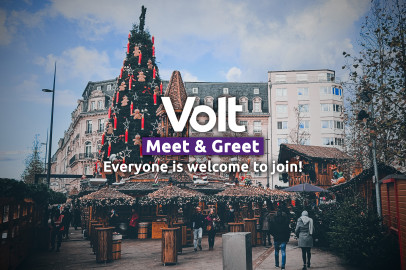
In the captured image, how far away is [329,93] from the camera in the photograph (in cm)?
5028

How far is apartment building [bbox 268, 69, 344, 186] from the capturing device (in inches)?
1966

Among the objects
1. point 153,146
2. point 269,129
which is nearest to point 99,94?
point 269,129

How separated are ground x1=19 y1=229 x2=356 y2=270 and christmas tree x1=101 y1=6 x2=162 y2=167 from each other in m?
8.53

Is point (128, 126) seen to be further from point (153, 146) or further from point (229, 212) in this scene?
point (229, 212)

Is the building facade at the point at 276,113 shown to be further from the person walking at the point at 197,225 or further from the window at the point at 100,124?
the person walking at the point at 197,225

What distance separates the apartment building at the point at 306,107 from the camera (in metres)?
49.9

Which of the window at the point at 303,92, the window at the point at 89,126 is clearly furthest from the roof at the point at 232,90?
the window at the point at 89,126

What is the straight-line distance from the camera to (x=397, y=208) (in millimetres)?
9695

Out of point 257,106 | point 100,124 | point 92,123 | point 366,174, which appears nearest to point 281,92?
point 257,106

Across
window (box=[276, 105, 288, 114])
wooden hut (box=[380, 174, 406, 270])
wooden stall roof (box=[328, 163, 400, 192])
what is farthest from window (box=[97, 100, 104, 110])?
wooden hut (box=[380, 174, 406, 270])

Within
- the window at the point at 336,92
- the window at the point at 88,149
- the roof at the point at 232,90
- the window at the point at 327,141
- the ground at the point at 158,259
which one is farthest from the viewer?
the roof at the point at 232,90

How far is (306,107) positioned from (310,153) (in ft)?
80.1

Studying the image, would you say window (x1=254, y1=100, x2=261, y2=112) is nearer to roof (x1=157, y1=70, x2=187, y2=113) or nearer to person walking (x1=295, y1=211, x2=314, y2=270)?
roof (x1=157, y1=70, x2=187, y2=113)

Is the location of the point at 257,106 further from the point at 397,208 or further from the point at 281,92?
the point at 397,208
